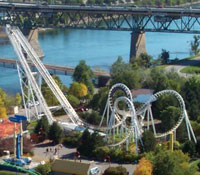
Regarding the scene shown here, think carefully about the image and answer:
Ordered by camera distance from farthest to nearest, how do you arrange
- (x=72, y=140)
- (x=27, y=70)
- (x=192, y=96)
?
(x=27, y=70) < (x=192, y=96) < (x=72, y=140)

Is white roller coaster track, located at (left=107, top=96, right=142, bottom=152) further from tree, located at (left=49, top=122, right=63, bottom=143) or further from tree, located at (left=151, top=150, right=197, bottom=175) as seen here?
tree, located at (left=151, top=150, right=197, bottom=175)

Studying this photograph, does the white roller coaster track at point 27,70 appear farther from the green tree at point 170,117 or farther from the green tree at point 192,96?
the green tree at point 192,96

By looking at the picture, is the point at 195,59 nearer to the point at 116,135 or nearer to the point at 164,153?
the point at 116,135

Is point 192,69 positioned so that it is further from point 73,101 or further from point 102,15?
point 102,15

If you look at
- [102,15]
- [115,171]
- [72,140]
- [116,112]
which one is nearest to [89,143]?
[72,140]

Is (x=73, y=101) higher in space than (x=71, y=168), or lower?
higher

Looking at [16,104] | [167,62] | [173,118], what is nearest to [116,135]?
[173,118]
